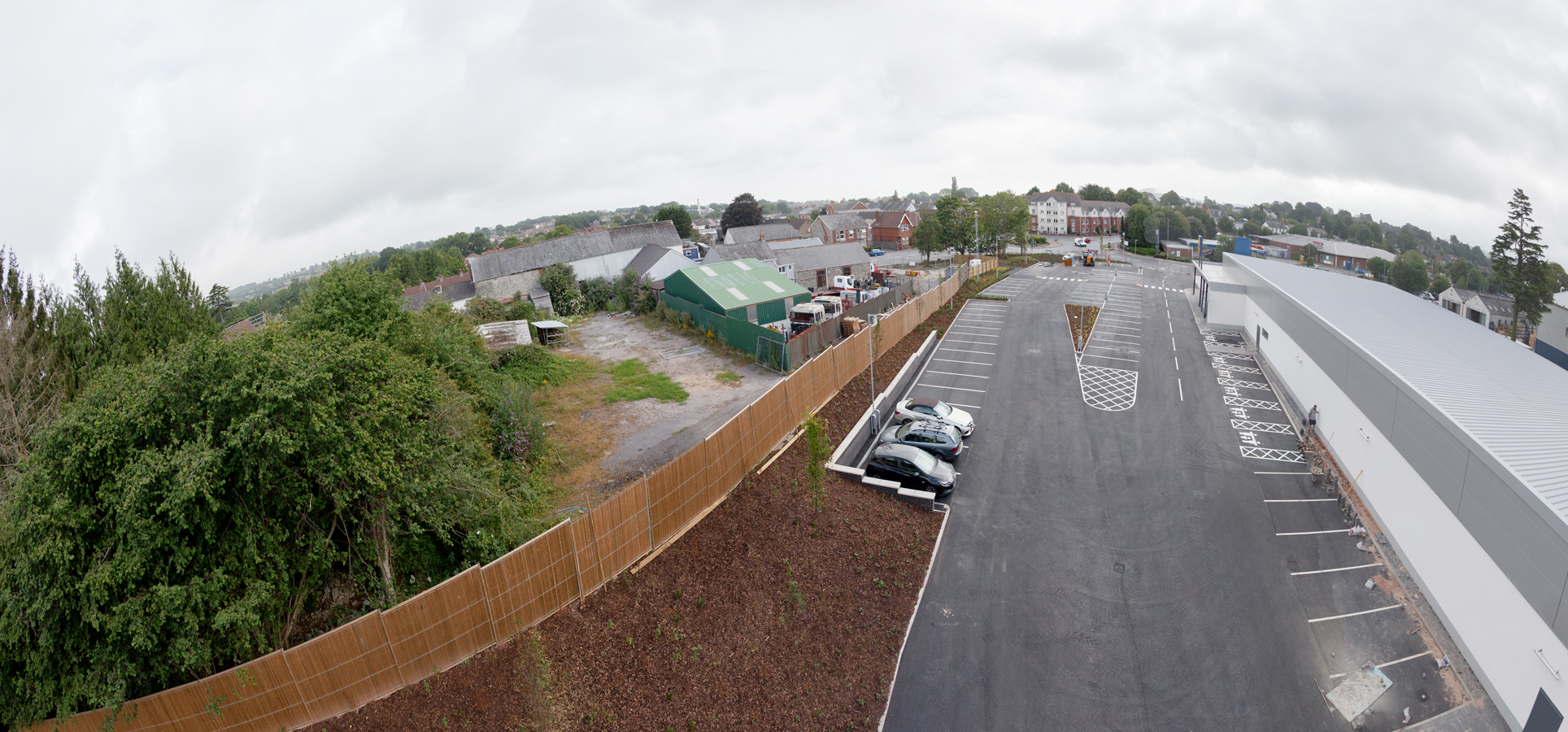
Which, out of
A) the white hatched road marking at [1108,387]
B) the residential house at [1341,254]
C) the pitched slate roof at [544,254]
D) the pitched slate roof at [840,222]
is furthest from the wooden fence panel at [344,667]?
the residential house at [1341,254]

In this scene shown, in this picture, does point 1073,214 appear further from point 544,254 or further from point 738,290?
point 738,290

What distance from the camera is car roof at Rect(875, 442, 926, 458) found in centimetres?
1825

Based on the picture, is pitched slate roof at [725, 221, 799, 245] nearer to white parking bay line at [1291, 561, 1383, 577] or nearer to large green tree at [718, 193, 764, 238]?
large green tree at [718, 193, 764, 238]

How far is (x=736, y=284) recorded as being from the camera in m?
35.3

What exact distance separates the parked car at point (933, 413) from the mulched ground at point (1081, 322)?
1253cm

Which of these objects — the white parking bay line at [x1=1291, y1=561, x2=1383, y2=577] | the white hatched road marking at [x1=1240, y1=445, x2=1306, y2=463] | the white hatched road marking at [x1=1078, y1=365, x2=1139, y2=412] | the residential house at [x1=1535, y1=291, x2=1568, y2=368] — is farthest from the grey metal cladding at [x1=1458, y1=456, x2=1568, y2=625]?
the residential house at [x1=1535, y1=291, x2=1568, y2=368]

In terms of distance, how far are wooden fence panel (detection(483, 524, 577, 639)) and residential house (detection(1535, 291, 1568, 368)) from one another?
138 feet

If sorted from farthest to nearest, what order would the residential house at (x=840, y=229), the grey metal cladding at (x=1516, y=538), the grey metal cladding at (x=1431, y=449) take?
1. the residential house at (x=840, y=229)
2. the grey metal cladding at (x=1431, y=449)
3. the grey metal cladding at (x=1516, y=538)

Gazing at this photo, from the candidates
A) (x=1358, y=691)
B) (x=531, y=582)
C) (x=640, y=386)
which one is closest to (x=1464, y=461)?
(x=1358, y=691)

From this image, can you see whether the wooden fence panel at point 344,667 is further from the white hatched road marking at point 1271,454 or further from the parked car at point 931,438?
the white hatched road marking at point 1271,454

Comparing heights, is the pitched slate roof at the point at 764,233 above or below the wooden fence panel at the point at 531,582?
above

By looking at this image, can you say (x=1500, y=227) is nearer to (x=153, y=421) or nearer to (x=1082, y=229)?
(x=153, y=421)

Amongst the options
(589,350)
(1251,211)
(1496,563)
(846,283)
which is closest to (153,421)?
(1496,563)

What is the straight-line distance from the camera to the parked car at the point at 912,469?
703 inches
